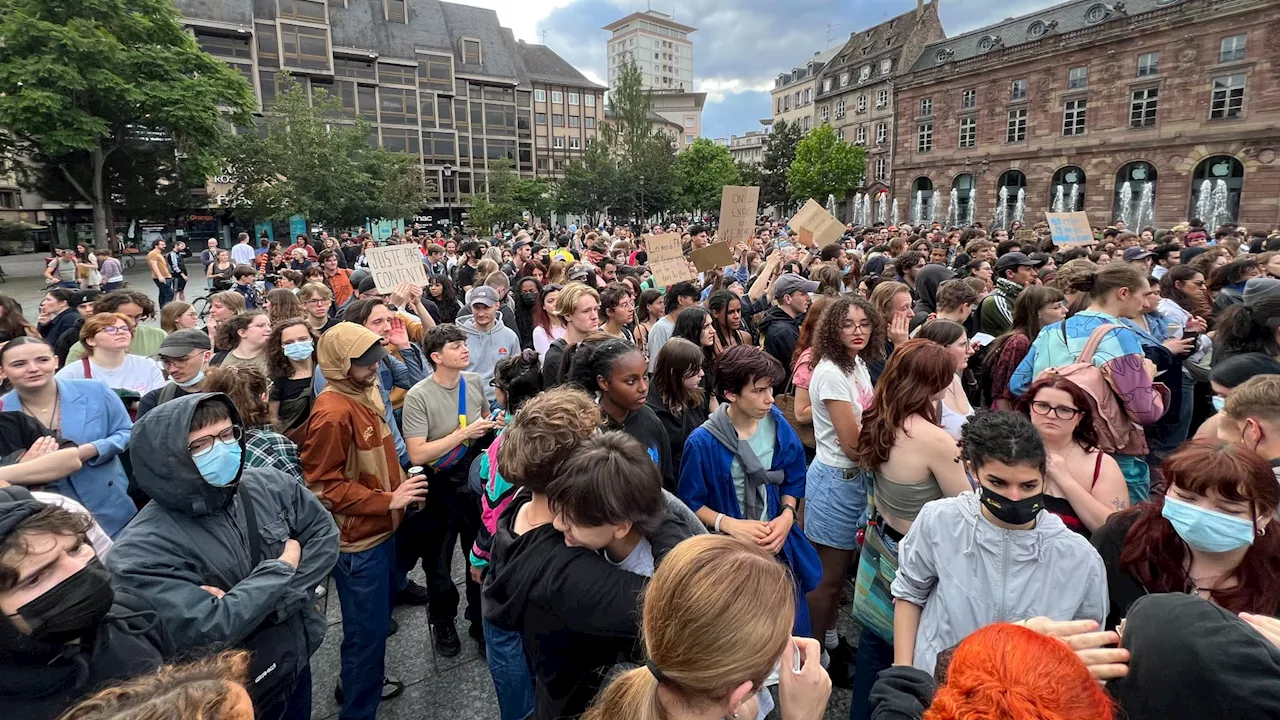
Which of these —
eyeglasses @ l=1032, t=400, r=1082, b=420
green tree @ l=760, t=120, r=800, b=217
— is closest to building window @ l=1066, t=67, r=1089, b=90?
green tree @ l=760, t=120, r=800, b=217

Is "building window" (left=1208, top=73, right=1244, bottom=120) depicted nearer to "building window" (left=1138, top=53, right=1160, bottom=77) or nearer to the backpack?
"building window" (left=1138, top=53, right=1160, bottom=77)

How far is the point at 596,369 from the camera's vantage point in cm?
322

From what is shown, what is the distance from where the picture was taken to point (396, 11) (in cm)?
5794

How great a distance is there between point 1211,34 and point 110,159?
55.7m

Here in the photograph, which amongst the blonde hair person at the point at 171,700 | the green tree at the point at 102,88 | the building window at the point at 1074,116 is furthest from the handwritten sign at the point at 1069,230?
the building window at the point at 1074,116

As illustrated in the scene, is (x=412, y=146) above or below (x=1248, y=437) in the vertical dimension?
above

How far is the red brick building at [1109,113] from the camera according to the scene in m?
31.9

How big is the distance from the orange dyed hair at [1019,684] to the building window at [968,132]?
50903mm

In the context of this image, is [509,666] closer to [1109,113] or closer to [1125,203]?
[1125,203]

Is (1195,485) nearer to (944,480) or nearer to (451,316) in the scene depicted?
(944,480)

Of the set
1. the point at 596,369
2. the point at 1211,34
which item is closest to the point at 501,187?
the point at 1211,34

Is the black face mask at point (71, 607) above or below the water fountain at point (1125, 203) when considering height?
below

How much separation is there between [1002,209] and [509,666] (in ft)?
160

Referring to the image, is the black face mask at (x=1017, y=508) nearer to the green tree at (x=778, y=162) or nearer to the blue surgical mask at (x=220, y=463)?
the blue surgical mask at (x=220, y=463)
